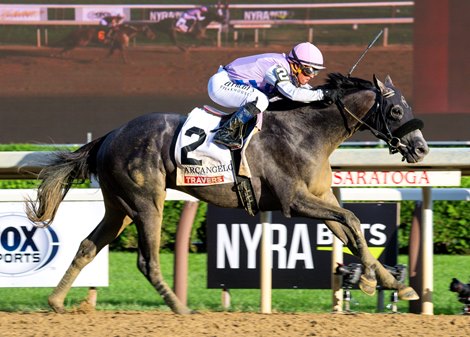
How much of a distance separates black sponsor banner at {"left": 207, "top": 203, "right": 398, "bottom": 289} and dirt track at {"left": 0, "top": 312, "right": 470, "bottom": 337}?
0.58m

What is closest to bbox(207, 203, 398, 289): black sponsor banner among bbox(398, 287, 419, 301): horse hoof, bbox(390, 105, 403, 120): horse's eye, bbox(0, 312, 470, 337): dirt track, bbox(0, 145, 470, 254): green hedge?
bbox(0, 312, 470, 337): dirt track

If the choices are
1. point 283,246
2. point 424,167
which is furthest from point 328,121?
point 283,246

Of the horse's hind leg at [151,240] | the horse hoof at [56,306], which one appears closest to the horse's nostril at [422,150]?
the horse's hind leg at [151,240]

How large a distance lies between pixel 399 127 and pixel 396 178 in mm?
455

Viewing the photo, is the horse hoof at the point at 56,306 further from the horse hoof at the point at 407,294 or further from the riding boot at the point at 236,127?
the horse hoof at the point at 407,294

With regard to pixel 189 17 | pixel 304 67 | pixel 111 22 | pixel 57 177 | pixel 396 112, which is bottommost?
pixel 57 177

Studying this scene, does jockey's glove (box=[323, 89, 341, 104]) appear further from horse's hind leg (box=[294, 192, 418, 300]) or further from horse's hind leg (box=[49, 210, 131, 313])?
horse's hind leg (box=[49, 210, 131, 313])

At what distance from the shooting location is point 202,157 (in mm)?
6129

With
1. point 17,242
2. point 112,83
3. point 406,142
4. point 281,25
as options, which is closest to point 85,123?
point 112,83

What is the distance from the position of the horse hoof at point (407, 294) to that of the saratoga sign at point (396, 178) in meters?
0.71

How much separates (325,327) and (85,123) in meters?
11.4

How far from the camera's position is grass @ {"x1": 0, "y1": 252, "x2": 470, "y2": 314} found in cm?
695

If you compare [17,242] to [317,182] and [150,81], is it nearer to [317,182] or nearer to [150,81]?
[317,182]

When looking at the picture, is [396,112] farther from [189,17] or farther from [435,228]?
[189,17]
